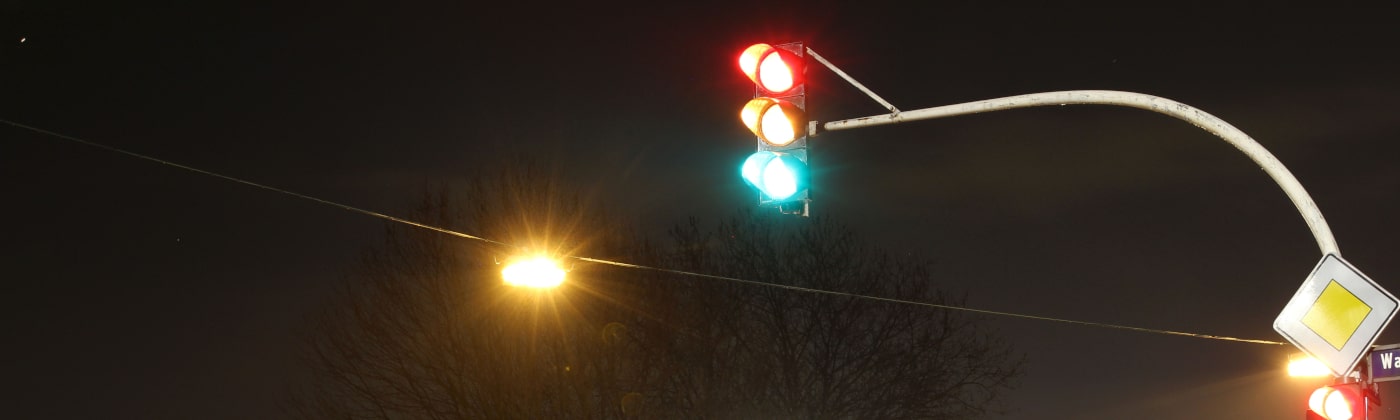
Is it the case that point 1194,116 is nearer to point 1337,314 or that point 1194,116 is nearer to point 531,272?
point 1337,314

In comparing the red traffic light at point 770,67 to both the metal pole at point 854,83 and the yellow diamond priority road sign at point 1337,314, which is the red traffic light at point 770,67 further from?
the yellow diamond priority road sign at point 1337,314

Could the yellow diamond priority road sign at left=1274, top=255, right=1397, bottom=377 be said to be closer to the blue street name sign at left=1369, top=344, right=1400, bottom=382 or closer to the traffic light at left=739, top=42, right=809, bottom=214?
the traffic light at left=739, top=42, right=809, bottom=214

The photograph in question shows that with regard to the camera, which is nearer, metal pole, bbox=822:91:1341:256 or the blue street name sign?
metal pole, bbox=822:91:1341:256

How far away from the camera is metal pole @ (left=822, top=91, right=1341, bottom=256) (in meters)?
6.82

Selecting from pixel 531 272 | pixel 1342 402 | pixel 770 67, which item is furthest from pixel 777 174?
pixel 531 272

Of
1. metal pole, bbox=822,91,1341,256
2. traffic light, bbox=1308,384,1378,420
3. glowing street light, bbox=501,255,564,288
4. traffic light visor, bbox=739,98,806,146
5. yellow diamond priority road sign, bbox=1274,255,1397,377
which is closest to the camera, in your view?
metal pole, bbox=822,91,1341,256

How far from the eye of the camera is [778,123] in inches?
285

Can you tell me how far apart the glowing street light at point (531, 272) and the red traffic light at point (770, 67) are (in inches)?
235

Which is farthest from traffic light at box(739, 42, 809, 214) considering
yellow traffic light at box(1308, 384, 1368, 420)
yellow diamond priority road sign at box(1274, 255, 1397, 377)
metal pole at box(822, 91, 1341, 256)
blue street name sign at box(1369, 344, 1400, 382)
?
blue street name sign at box(1369, 344, 1400, 382)

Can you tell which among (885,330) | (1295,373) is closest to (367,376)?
(885,330)

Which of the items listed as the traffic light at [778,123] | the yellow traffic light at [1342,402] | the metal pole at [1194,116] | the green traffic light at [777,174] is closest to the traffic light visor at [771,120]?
the traffic light at [778,123]

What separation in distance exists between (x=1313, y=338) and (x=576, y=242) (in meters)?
18.4

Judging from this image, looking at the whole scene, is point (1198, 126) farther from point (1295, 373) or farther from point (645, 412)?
point (645, 412)

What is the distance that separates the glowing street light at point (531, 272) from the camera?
12.8 meters
